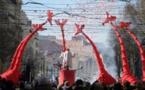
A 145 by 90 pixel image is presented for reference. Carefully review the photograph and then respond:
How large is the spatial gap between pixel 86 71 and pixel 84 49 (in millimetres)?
10028

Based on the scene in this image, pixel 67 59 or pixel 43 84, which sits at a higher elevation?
pixel 43 84

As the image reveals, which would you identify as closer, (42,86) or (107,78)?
(42,86)

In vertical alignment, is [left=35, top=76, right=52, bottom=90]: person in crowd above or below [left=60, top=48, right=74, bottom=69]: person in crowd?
above

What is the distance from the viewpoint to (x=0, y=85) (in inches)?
363

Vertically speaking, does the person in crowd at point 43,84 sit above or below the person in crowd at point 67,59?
above

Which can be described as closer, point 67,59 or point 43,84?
point 43,84

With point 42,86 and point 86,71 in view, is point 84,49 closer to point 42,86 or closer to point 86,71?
point 86,71

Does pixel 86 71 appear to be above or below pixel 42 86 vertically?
below

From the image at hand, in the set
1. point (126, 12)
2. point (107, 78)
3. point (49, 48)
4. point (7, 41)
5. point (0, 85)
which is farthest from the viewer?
point (49, 48)

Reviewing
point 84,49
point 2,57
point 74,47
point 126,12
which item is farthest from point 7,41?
point 84,49

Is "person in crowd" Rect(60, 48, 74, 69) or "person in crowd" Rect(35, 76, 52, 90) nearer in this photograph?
"person in crowd" Rect(35, 76, 52, 90)

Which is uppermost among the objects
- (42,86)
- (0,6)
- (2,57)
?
(0,6)

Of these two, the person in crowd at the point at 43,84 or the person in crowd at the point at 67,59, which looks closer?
the person in crowd at the point at 43,84

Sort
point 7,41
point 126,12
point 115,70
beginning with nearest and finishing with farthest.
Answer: point 126,12
point 7,41
point 115,70
